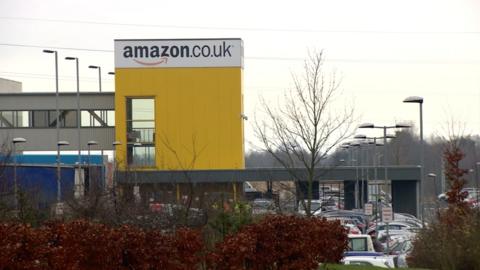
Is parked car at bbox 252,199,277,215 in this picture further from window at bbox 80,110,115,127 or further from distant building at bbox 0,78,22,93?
distant building at bbox 0,78,22,93

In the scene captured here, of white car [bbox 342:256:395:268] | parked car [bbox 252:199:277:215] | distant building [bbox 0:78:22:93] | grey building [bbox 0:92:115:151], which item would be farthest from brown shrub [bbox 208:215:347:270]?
distant building [bbox 0:78:22:93]

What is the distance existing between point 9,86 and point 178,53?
1126 inches

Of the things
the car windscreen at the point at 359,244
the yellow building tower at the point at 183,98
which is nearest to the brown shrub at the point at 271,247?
the car windscreen at the point at 359,244

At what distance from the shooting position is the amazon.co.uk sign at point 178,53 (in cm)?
6800

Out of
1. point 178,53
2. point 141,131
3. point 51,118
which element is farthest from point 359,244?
point 51,118

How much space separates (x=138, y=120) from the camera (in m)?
69.0

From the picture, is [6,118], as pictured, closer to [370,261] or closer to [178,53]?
[178,53]

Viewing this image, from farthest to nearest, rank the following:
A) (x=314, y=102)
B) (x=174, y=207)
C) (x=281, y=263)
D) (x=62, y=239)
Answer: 1. (x=314, y=102)
2. (x=174, y=207)
3. (x=281, y=263)
4. (x=62, y=239)

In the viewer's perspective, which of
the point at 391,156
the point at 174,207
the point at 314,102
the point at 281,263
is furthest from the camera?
the point at 391,156

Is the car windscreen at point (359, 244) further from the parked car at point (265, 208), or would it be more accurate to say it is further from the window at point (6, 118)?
the window at point (6, 118)

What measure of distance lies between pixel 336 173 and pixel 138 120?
14577 mm

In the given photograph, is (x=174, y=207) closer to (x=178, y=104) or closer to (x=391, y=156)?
(x=178, y=104)

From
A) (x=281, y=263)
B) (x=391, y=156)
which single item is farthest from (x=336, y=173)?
(x=281, y=263)

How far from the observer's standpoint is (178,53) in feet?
226
